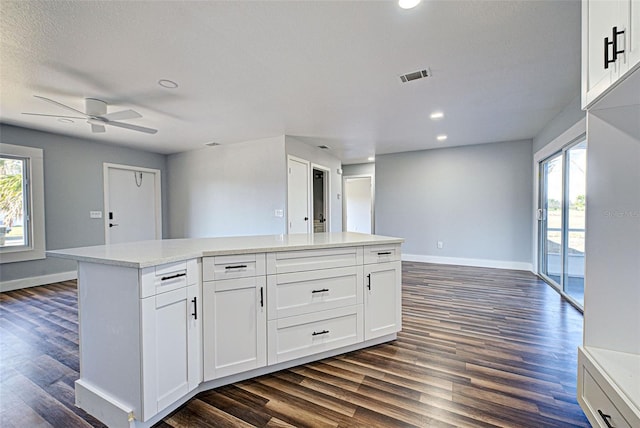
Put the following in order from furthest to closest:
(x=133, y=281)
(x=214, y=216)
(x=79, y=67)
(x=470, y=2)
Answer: (x=214, y=216)
(x=79, y=67)
(x=470, y=2)
(x=133, y=281)

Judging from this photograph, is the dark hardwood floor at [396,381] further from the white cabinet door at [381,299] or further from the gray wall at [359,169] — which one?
the gray wall at [359,169]

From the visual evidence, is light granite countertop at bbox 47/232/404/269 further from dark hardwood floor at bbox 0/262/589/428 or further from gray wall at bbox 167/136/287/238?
gray wall at bbox 167/136/287/238

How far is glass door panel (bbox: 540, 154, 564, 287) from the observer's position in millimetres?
3873

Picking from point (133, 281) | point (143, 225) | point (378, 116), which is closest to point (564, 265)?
point (378, 116)

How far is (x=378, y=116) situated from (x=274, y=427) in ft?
11.3

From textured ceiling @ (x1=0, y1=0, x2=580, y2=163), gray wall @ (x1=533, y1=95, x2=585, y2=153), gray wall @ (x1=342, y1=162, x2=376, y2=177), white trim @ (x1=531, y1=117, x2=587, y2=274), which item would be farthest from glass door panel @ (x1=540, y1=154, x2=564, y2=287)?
gray wall @ (x1=342, y1=162, x2=376, y2=177)

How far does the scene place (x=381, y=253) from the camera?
2.31 metres

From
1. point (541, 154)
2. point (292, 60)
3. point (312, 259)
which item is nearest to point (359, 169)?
point (541, 154)

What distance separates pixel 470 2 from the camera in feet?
5.49

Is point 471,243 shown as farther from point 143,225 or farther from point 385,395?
point 143,225

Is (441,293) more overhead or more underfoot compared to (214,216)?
more underfoot

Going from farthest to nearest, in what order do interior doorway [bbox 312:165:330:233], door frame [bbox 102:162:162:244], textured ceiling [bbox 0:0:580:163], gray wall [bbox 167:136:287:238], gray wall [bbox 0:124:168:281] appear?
interior doorway [bbox 312:165:330:233] → door frame [bbox 102:162:162:244] → gray wall [bbox 167:136:287:238] → gray wall [bbox 0:124:168:281] → textured ceiling [bbox 0:0:580:163]

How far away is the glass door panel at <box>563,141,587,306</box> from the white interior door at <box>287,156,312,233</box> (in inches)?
150

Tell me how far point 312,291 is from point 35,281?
492 cm
